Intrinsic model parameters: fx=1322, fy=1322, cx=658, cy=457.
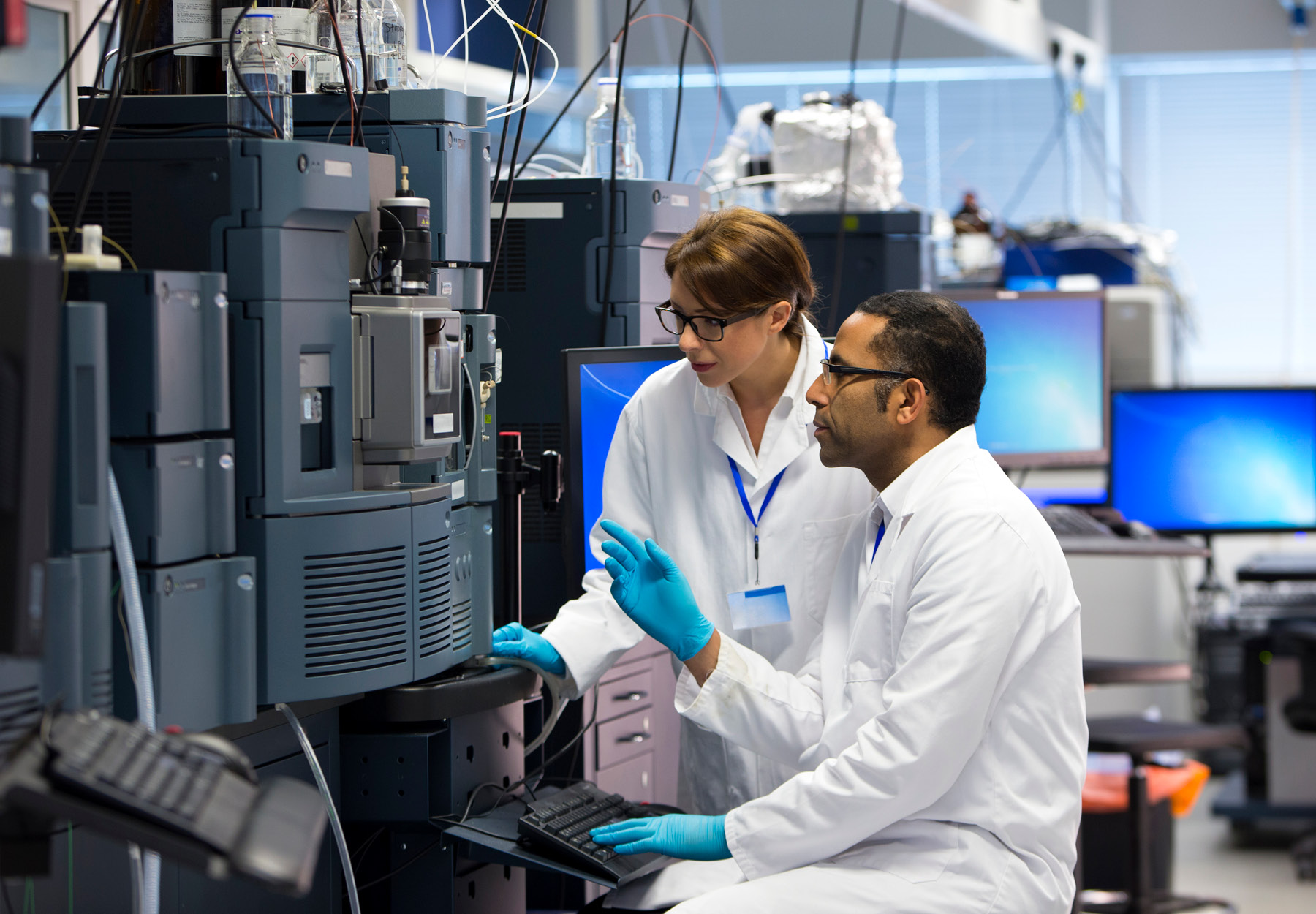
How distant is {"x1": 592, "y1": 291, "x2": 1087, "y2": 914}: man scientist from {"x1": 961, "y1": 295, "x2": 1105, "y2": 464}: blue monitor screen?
5.47 ft

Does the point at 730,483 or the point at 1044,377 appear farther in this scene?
the point at 1044,377

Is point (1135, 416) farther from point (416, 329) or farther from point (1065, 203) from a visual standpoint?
point (1065, 203)

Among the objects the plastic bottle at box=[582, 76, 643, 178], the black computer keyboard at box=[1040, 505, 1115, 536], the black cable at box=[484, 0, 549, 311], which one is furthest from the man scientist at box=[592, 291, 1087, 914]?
the black computer keyboard at box=[1040, 505, 1115, 536]

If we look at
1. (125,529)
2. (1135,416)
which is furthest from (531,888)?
(1135,416)

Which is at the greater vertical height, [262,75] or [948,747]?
[262,75]

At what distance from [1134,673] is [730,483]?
159cm

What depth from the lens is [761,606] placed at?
1.70 meters

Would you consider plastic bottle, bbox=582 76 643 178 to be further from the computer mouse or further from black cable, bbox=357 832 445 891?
the computer mouse

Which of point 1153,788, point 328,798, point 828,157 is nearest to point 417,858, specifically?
point 328,798

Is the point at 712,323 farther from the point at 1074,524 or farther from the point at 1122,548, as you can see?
the point at 1074,524

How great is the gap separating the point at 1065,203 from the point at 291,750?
539cm

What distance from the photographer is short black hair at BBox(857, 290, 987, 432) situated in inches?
58.2

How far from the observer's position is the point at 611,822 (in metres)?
1.55

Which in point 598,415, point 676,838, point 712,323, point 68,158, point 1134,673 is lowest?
point 1134,673
